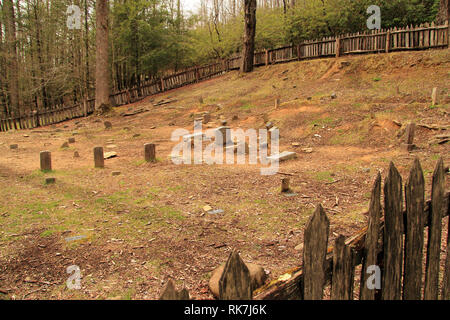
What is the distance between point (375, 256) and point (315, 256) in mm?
517

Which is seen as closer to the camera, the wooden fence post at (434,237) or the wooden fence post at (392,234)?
the wooden fence post at (392,234)

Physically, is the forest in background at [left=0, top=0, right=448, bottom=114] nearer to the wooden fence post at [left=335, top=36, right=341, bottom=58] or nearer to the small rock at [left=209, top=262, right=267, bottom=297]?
the wooden fence post at [left=335, top=36, right=341, bottom=58]

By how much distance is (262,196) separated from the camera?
5.36 metres

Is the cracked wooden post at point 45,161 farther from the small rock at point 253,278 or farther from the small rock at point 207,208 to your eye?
the small rock at point 253,278

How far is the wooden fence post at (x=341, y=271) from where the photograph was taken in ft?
5.32

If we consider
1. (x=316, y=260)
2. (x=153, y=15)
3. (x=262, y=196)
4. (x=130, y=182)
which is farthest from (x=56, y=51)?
(x=316, y=260)

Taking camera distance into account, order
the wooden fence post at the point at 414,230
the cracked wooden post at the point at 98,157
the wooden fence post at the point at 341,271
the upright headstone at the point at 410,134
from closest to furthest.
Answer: the wooden fence post at the point at 341,271
the wooden fence post at the point at 414,230
the upright headstone at the point at 410,134
the cracked wooden post at the point at 98,157

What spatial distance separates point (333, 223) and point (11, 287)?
11.9ft

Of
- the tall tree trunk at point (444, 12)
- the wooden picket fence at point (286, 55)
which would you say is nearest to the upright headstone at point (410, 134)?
the wooden picket fence at point (286, 55)

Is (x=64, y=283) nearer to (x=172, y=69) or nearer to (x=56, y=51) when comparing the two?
(x=56, y=51)

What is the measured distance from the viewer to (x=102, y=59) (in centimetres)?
1722

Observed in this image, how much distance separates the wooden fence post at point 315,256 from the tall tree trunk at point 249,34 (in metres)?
18.7

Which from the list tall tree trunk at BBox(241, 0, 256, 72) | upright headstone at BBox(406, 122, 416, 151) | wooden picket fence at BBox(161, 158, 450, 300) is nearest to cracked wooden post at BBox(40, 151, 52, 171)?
wooden picket fence at BBox(161, 158, 450, 300)

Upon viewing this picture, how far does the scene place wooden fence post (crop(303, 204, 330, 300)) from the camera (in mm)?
1512
